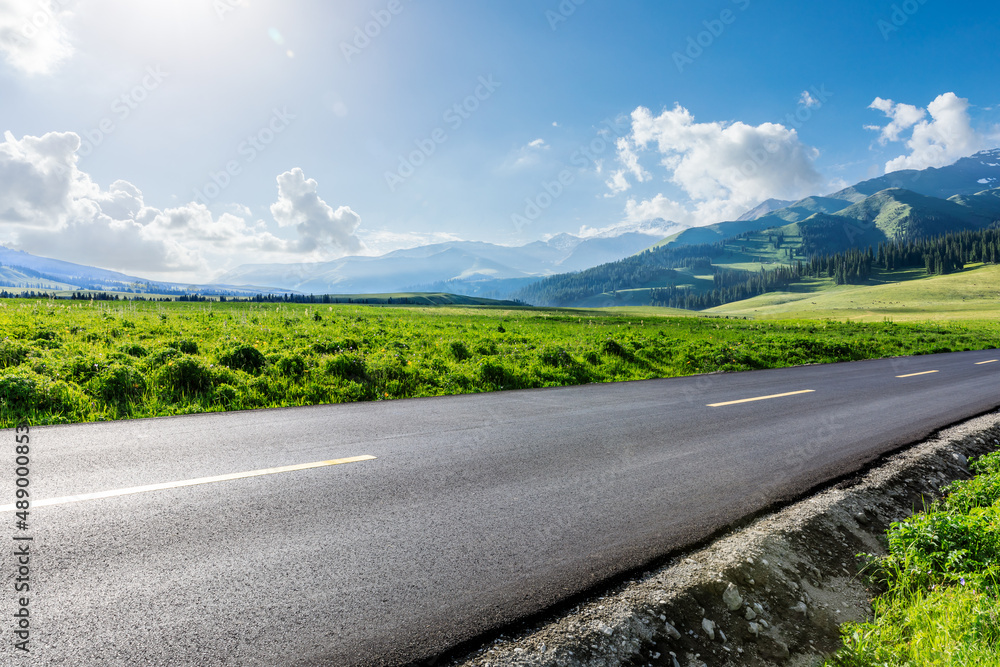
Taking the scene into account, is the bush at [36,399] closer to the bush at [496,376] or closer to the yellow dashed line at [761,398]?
the bush at [496,376]

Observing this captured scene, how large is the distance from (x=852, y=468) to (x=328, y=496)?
7.16 metres

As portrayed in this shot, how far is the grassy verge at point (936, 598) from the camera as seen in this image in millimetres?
3375

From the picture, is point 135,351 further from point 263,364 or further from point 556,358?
point 556,358

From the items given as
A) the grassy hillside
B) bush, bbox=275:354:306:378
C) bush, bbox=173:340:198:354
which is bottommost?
the grassy hillside

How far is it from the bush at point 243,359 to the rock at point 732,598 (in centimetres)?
1123

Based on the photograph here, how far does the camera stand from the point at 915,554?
14.7 ft

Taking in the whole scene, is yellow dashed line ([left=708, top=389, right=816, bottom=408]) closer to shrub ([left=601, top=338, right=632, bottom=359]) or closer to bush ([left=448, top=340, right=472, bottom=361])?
shrub ([left=601, top=338, right=632, bottom=359])

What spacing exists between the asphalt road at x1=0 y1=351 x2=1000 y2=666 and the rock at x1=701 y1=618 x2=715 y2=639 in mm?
672

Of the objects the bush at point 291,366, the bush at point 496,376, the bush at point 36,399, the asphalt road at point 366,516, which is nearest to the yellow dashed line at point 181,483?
the asphalt road at point 366,516

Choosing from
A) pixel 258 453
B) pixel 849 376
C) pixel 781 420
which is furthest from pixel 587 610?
pixel 849 376

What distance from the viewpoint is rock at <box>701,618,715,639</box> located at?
3.41m

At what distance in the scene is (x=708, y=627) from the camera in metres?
3.46

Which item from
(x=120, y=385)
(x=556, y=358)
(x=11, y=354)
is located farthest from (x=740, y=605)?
(x=11, y=354)

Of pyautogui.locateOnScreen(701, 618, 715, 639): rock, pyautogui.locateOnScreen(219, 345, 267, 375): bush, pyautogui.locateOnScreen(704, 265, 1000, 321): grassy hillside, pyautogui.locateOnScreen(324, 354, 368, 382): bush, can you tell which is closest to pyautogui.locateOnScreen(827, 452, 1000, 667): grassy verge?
pyautogui.locateOnScreen(701, 618, 715, 639): rock
